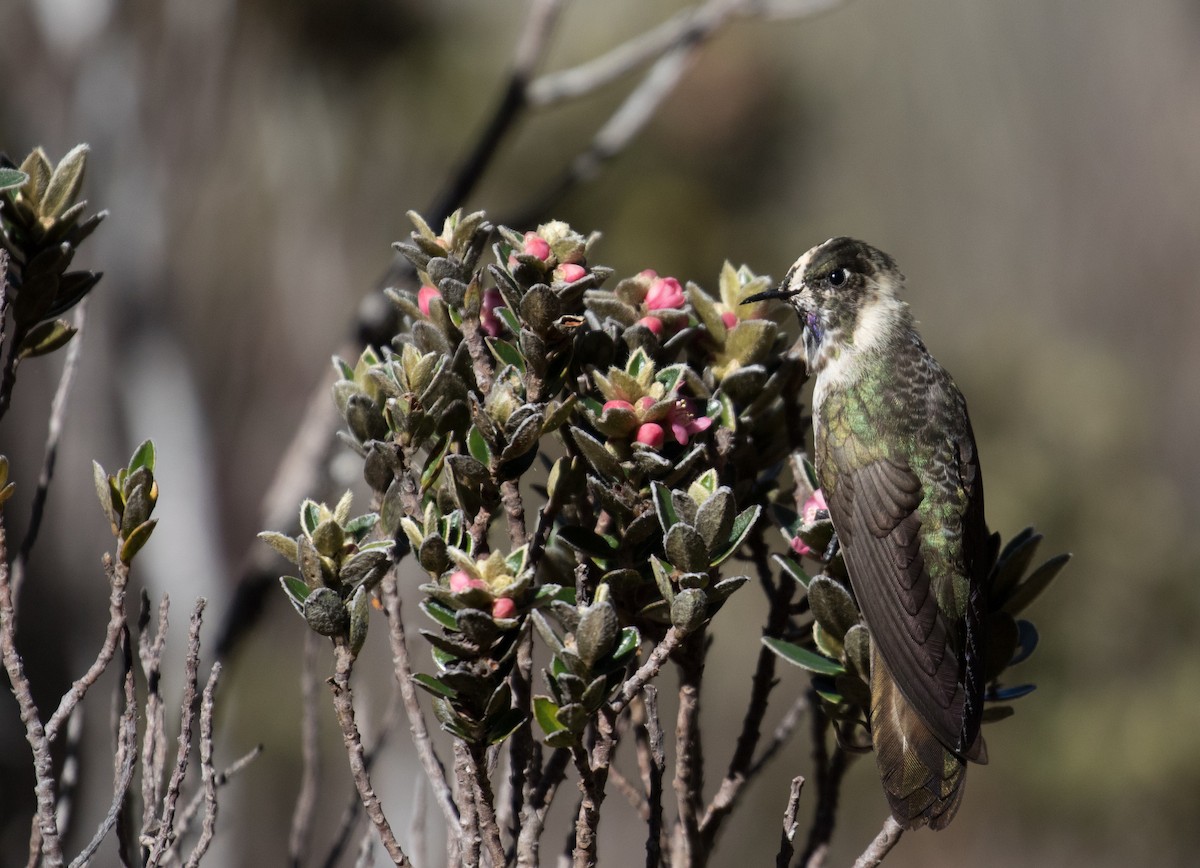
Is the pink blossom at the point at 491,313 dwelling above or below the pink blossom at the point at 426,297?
below

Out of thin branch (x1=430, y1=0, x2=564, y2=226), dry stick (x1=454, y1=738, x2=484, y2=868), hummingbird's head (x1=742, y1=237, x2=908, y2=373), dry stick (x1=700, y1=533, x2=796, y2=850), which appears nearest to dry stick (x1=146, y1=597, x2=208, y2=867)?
dry stick (x1=454, y1=738, x2=484, y2=868)

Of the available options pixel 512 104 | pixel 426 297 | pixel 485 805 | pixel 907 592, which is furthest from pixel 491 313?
pixel 512 104

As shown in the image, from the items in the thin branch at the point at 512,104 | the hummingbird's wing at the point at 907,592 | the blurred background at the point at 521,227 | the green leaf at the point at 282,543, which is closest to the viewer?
the green leaf at the point at 282,543

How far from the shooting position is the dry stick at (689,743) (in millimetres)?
1332

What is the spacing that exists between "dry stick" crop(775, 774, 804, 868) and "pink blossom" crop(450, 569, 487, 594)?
343mm

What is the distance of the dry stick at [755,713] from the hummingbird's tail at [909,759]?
137mm

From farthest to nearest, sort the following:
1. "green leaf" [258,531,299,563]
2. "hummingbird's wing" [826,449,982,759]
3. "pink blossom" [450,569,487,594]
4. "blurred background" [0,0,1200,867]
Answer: "blurred background" [0,0,1200,867] < "hummingbird's wing" [826,449,982,759] < "green leaf" [258,531,299,563] < "pink blossom" [450,569,487,594]

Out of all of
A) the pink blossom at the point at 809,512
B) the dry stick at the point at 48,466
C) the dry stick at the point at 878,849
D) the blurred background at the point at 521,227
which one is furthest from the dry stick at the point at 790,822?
the blurred background at the point at 521,227

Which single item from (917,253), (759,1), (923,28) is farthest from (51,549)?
(923,28)

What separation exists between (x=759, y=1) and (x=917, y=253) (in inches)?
361

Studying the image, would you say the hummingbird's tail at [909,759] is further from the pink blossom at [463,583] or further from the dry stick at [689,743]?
the pink blossom at [463,583]

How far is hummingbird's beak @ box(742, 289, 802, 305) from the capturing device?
4.85 ft

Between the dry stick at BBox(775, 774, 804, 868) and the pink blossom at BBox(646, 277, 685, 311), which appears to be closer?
the dry stick at BBox(775, 774, 804, 868)

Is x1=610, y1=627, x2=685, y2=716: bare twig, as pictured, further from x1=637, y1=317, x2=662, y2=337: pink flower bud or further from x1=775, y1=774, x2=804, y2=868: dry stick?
x1=637, y1=317, x2=662, y2=337: pink flower bud
